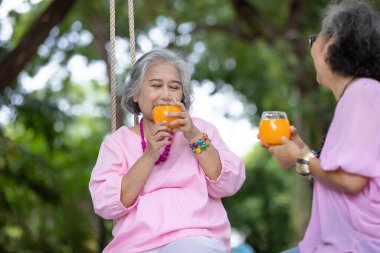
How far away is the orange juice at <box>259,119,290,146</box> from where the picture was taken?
2.75 metres

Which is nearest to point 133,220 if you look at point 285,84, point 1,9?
point 1,9

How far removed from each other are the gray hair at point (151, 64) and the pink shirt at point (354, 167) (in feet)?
3.45

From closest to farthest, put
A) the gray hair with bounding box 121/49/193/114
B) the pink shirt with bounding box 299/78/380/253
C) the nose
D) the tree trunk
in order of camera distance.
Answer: the pink shirt with bounding box 299/78/380/253 → the nose → the gray hair with bounding box 121/49/193/114 → the tree trunk

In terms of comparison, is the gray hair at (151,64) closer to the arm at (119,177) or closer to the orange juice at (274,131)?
the arm at (119,177)

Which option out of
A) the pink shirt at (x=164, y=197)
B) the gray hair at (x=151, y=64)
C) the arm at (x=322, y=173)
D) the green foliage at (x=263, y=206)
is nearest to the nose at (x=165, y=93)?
the gray hair at (x=151, y=64)

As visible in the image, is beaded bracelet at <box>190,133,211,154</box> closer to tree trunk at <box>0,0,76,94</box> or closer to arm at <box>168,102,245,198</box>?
arm at <box>168,102,245,198</box>

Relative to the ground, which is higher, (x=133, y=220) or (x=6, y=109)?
(x=133, y=220)

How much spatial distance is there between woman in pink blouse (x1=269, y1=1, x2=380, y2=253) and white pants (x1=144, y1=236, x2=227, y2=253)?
497 mm

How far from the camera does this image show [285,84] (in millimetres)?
10805

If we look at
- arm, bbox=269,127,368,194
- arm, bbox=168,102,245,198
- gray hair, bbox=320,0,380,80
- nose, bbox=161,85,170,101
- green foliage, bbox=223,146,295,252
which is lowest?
green foliage, bbox=223,146,295,252

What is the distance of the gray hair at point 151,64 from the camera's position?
137 inches

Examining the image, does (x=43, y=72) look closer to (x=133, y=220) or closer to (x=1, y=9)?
(x=1, y=9)

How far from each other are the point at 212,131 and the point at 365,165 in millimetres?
1119

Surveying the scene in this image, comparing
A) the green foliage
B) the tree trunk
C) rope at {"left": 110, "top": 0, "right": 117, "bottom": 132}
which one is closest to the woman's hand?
rope at {"left": 110, "top": 0, "right": 117, "bottom": 132}
